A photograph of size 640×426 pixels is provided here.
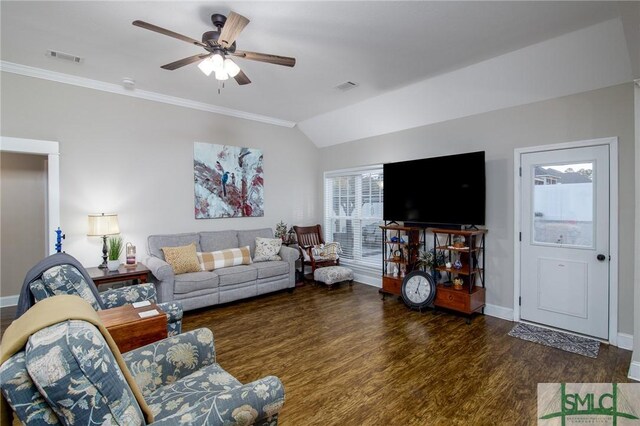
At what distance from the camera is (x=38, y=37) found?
2975mm

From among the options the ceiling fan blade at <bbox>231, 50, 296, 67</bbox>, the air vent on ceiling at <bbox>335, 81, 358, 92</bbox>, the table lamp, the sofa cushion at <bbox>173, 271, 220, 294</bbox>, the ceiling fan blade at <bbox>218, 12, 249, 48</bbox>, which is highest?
the air vent on ceiling at <bbox>335, 81, 358, 92</bbox>

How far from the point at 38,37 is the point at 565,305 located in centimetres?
611

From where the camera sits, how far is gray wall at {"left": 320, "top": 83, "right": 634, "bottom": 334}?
3053 millimetres

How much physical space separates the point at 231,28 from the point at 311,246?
4125 millimetres

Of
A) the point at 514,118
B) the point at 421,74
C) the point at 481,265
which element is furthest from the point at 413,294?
the point at 421,74

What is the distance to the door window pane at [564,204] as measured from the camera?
3.31m

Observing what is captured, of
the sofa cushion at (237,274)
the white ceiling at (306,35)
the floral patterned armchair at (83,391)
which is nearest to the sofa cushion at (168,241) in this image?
the sofa cushion at (237,274)

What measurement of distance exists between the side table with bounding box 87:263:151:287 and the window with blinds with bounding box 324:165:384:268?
3510 millimetres

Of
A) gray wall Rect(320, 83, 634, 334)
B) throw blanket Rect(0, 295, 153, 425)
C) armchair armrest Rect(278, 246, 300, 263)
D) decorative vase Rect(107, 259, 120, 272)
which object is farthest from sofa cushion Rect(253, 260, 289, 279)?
throw blanket Rect(0, 295, 153, 425)

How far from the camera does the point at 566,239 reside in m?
3.46

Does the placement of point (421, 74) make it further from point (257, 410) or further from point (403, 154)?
point (257, 410)

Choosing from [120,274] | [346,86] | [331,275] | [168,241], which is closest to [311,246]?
[331,275]

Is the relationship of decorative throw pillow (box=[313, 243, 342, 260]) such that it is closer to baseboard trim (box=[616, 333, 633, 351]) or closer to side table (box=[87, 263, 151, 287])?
side table (box=[87, 263, 151, 287])

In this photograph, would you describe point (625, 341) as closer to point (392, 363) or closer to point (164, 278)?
point (392, 363)
